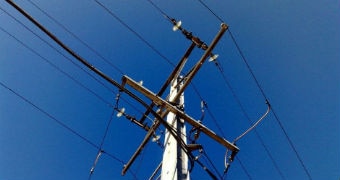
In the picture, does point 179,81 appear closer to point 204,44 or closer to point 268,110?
point 204,44

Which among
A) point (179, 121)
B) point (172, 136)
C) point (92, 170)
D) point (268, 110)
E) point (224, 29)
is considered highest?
point (224, 29)

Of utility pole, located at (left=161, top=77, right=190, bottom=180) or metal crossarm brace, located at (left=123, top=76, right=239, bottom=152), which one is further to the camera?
metal crossarm brace, located at (left=123, top=76, right=239, bottom=152)

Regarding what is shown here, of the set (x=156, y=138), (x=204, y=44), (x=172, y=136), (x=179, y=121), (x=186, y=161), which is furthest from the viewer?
(x=204, y=44)

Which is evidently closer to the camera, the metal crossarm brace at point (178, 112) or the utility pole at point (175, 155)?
the utility pole at point (175, 155)

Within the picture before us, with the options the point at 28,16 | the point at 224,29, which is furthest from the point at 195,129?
the point at 28,16

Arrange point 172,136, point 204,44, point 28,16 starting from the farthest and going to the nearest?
point 204,44 < point 172,136 < point 28,16

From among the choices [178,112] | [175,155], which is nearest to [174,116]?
[178,112]

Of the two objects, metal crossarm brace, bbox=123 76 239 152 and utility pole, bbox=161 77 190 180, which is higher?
metal crossarm brace, bbox=123 76 239 152

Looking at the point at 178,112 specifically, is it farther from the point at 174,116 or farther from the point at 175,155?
the point at 175,155

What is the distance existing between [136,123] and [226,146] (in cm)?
221

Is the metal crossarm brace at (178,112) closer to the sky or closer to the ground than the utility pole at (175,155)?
closer to the sky

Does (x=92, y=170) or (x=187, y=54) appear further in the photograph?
(x=187, y=54)

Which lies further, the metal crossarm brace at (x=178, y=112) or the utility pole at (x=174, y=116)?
the metal crossarm brace at (x=178, y=112)

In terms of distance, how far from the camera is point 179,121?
7117 millimetres
